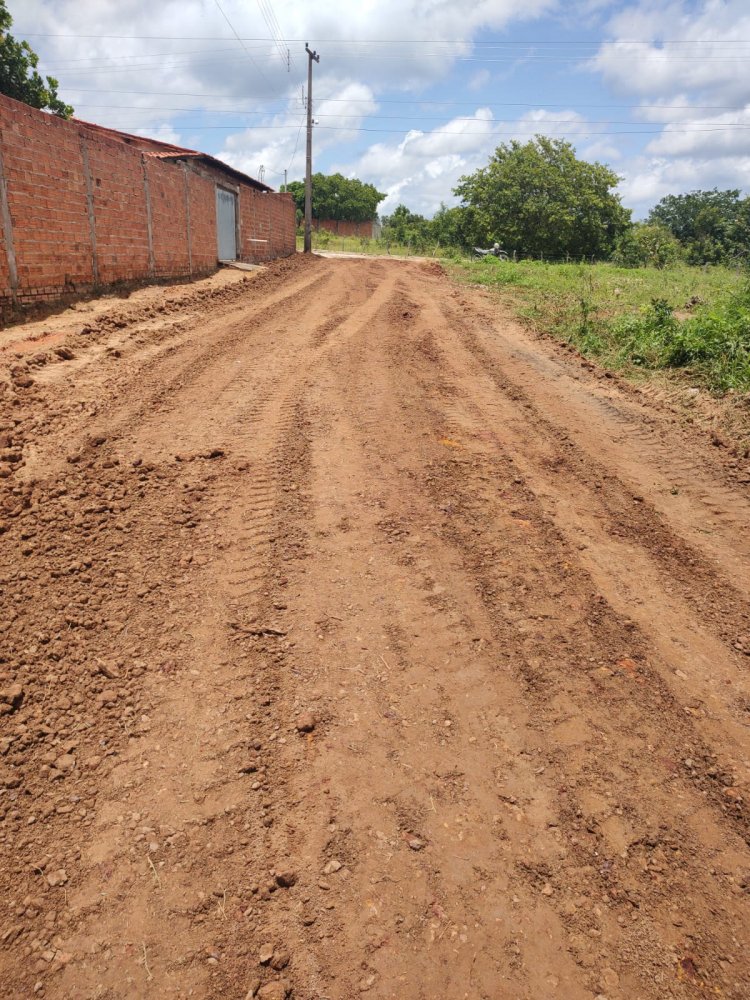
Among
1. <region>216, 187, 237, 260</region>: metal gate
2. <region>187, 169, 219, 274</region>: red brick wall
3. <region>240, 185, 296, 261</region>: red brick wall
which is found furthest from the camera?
<region>240, 185, 296, 261</region>: red brick wall

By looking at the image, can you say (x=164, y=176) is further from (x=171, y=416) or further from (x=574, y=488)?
(x=574, y=488)

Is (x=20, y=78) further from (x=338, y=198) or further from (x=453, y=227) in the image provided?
(x=338, y=198)

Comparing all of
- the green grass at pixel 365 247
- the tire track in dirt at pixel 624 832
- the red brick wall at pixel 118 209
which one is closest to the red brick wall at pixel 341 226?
the green grass at pixel 365 247

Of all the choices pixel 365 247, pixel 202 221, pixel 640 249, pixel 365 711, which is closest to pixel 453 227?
pixel 365 247

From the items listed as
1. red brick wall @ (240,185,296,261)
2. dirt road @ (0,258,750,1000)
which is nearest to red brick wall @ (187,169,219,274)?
red brick wall @ (240,185,296,261)

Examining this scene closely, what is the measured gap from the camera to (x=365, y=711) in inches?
105

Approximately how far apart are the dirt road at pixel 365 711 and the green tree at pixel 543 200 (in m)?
37.6

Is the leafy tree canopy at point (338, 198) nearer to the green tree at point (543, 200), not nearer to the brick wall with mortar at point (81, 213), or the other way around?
the green tree at point (543, 200)

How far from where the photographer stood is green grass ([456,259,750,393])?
732 cm

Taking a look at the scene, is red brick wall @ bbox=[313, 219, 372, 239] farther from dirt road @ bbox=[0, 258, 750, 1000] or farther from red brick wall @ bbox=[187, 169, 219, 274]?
dirt road @ bbox=[0, 258, 750, 1000]

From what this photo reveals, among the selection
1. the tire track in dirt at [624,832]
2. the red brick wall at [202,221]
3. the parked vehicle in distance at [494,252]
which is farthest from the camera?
the parked vehicle in distance at [494,252]

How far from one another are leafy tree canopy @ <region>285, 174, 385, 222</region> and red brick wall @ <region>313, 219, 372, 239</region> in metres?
0.40

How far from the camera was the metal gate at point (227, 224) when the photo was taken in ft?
63.6

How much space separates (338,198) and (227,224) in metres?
48.6
